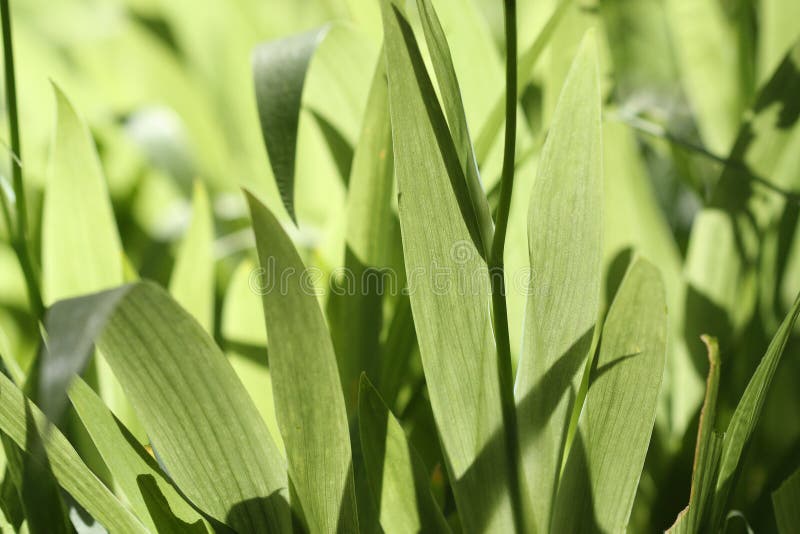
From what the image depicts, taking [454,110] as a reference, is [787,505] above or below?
below

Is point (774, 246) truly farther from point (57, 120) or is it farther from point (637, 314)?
point (57, 120)

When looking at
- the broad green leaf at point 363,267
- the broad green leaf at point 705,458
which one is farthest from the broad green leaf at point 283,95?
the broad green leaf at point 705,458

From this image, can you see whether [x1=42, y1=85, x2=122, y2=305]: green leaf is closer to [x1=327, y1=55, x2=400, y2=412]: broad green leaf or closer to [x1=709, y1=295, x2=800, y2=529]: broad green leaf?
[x1=327, y1=55, x2=400, y2=412]: broad green leaf

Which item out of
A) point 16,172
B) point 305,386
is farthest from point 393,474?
point 16,172

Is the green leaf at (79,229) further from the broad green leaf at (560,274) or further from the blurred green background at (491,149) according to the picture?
the broad green leaf at (560,274)

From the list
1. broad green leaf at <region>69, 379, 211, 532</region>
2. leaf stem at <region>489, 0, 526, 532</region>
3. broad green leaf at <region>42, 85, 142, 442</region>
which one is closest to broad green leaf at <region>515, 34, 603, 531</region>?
leaf stem at <region>489, 0, 526, 532</region>

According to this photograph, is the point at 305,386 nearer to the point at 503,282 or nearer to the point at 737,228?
the point at 503,282

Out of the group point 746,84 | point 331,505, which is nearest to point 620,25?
point 746,84
